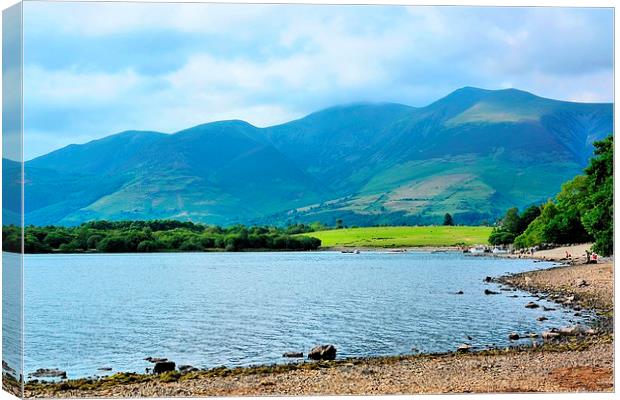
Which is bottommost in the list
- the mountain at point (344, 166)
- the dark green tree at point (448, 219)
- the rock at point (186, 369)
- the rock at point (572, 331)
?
the rock at point (186, 369)

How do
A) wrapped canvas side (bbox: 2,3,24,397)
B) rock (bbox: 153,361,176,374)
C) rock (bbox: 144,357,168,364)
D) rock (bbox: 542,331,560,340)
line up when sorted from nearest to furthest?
wrapped canvas side (bbox: 2,3,24,397) < rock (bbox: 153,361,176,374) < rock (bbox: 144,357,168,364) < rock (bbox: 542,331,560,340)

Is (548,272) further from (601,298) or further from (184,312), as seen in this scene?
(184,312)

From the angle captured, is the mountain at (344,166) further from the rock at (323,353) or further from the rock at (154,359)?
the rock at (323,353)

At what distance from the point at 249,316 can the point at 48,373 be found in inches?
374

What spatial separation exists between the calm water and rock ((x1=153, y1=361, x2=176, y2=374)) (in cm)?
82

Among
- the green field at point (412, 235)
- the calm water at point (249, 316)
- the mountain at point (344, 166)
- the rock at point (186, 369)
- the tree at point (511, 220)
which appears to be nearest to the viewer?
the rock at point (186, 369)

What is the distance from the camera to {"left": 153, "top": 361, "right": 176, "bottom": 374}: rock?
13.7 m

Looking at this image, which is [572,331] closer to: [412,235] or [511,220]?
[412,235]

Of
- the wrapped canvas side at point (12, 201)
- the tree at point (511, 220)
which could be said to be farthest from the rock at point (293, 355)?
the tree at point (511, 220)

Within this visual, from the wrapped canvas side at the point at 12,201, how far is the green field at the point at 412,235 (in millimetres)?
11312

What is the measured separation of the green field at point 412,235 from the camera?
20.6 metres

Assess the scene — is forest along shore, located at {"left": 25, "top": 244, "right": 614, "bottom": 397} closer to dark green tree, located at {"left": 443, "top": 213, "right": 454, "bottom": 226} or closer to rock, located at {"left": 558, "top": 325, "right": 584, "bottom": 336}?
rock, located at {"left": 558, "top": 325, "right": 584, "bottom": 336}

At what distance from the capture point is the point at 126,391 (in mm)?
10977

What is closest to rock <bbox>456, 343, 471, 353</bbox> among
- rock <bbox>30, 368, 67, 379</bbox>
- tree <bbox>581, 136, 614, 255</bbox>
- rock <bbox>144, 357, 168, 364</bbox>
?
tree <bbox>581, 136, 614, 255</bbox>
